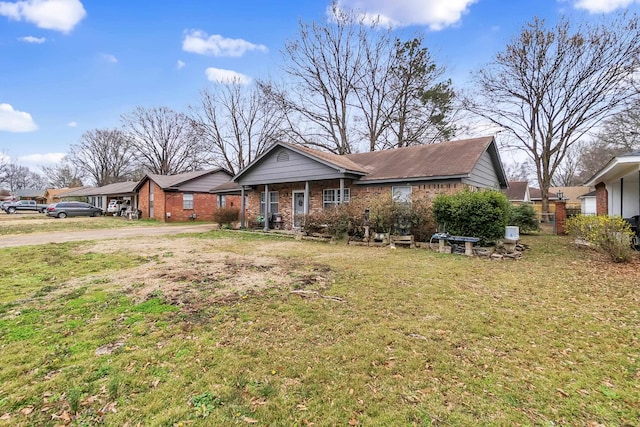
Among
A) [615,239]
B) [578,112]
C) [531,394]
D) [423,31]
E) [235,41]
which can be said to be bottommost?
[531,394]

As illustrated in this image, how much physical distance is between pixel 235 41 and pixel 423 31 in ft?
46.5

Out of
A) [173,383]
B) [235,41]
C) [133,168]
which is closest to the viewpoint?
[173,383]

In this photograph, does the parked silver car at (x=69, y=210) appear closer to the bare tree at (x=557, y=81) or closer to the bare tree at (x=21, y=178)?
the bare tree at (x=557, y=81)

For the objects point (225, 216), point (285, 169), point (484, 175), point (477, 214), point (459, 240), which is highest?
point (285, 169)

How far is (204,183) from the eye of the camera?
25.4 metres

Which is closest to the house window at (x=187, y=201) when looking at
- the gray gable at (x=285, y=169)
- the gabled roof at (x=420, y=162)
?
the gray gable at (x=285, y=169)

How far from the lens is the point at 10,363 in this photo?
115 inches

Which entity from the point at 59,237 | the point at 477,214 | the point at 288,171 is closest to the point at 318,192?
the point at 288,171

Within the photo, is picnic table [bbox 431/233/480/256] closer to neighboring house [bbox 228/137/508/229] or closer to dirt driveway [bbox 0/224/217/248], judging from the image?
neighboring house [bbox 228/137/508/229]

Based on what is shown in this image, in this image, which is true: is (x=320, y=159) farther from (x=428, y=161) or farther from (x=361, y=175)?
(x=428, y=161)

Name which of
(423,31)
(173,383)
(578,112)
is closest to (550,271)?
(173,383)

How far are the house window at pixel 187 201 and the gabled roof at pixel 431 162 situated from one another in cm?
1556

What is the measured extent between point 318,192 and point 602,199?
12881mm

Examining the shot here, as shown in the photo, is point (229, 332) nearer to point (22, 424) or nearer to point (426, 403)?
point (22, 424)
